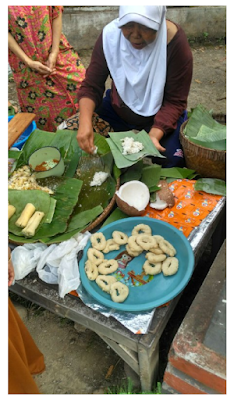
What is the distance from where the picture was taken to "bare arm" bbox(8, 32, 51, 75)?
3.36 metres

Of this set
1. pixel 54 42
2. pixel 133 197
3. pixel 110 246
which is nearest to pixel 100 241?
pixel 110 246

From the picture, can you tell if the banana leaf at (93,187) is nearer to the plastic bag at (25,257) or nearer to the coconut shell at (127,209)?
the coconut shell at (127,209)

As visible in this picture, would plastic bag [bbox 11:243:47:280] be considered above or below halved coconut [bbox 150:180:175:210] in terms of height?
below

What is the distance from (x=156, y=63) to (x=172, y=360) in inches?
84.7

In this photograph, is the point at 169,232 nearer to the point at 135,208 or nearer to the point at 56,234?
the point at 135,208

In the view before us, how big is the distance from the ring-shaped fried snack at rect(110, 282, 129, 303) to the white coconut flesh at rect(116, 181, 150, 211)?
631mm

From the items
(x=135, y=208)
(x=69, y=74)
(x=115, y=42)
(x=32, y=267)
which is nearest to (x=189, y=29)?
(x=69, y=74)

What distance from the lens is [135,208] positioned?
2217 mm

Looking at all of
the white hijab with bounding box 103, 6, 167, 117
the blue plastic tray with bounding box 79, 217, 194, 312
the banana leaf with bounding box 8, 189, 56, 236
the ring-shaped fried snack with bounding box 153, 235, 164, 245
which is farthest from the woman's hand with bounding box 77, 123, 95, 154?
the ring-shaped fried snack with bounding box 153, 235, 164, 245

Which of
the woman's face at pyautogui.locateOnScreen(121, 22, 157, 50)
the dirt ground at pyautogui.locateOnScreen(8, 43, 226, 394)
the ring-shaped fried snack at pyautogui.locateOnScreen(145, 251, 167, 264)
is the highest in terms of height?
the woman's face at pyautogui.locateOnScreen(121, 22, 157, 50)

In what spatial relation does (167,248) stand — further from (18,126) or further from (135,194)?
(18,126)

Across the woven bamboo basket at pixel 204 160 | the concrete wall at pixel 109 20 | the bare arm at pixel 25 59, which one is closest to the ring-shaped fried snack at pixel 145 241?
the woven bamboo basket at pixel 204 160

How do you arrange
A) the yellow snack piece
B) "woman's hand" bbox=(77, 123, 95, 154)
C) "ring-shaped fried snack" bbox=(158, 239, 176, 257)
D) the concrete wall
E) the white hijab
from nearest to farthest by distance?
1. "ring-shaped fried snack" bbox=(158, 239, 176, 257)
2. the yellow snack piece
3. the white hijab
4. "woman's hand" bbox=(77, 123, 95, 154)
5. the concrete wall

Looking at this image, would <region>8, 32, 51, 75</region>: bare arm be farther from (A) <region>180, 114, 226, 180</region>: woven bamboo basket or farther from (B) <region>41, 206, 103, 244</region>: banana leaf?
(B) <region>41, 206, 103, 244</region>: banana leaf
